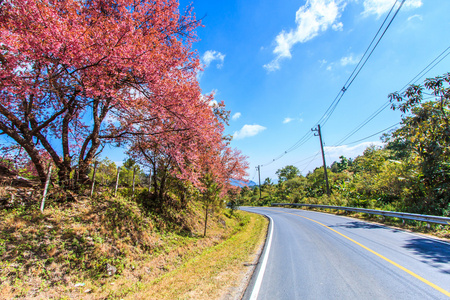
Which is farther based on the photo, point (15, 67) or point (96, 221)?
point (96, 221)

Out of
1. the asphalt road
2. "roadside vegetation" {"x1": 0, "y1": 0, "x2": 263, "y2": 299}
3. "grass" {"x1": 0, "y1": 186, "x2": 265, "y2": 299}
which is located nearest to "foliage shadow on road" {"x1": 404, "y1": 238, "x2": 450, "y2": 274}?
the asphalt road

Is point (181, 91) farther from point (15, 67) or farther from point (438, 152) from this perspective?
point (438, 152)

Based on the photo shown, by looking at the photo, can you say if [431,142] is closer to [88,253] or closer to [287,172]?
[88,253]

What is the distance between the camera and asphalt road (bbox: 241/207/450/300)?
409 cm

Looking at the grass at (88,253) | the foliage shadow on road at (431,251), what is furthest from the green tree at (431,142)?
the grass at (88,253)

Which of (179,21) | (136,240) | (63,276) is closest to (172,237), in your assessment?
(136,240)

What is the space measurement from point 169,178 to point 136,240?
462 cm

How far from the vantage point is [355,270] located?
17.1ft

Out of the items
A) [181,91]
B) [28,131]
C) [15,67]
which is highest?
[181,91]

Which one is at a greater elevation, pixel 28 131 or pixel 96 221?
pixel 28 131

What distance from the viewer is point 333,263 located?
19.1 ft

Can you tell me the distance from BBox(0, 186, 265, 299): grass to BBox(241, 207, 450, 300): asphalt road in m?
1.19

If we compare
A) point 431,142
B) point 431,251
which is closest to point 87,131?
point 431,251

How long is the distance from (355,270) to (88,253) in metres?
7.47
